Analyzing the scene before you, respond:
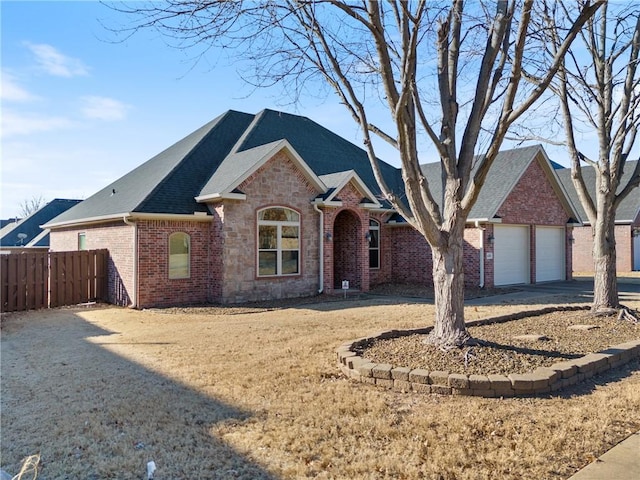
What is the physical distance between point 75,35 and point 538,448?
8551mm

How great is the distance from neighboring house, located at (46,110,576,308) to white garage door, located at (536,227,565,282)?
0.05m

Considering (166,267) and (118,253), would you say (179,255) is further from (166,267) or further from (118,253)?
(118,253)

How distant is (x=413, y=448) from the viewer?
13.6 feet

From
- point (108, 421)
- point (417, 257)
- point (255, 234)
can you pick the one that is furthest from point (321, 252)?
point (108, 421)

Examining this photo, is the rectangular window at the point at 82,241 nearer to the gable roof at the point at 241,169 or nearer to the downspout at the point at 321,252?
the gable roof at the point at 241,169

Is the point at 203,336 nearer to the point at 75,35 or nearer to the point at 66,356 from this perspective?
the point at 66,356

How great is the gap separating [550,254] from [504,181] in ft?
16.3

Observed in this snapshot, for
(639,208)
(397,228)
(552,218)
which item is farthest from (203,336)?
(639,208)

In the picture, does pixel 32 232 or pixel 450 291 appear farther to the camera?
pixel 32 232

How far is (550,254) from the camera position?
22516 mm

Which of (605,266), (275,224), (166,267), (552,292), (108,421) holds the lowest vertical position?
(108,421)

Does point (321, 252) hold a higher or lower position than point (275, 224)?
lower

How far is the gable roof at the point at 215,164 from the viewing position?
14805 millimetres

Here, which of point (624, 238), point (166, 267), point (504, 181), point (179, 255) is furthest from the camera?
point (624, 238)
